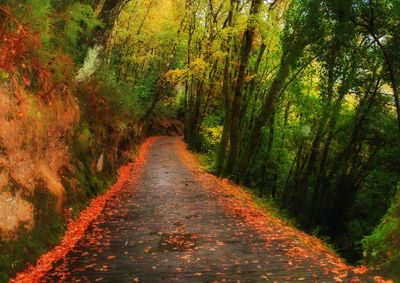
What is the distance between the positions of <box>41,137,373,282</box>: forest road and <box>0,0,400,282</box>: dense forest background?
104 cm

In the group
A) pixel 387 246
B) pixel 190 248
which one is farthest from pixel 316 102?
pixel 190 248

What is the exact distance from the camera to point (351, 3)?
11.1m

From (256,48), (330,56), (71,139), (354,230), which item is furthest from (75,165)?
(256,48)

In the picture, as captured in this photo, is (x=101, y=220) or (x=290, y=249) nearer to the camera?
(x=290, y=249)

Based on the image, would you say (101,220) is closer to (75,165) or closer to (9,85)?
(75,165)

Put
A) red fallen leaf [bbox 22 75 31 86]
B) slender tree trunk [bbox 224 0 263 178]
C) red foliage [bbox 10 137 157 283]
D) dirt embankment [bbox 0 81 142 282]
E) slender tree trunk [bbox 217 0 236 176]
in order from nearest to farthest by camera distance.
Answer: red foliage [bbox 10 137 157 283] → dirt embankment [bbox 0 81 142 282] → red fallen leaf [bbox 22 75 31 86] → slender tree trunk [bbox 224 0 263 178] → slender tree trunk [bbox 217 0 236 176]

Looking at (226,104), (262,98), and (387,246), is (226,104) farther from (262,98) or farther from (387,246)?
(387,246)

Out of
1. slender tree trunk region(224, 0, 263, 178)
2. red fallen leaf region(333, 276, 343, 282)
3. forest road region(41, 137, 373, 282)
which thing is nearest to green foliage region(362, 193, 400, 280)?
forest road region(41, 137, 373, 282)

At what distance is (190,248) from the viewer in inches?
357

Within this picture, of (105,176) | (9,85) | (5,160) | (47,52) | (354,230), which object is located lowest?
(354,230)

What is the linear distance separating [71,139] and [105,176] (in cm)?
371

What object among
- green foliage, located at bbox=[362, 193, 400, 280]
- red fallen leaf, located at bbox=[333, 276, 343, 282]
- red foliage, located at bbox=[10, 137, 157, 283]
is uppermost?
green foliage, located at bbox=[362, 193, 400, 280]

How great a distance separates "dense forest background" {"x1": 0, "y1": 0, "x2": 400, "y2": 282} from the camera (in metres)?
9.40

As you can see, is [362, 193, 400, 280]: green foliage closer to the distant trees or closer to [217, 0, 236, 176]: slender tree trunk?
the distant trees
